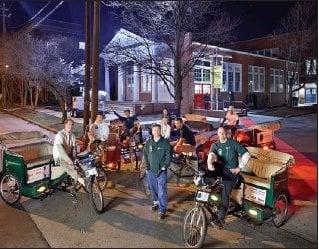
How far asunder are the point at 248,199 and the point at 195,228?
142 centimetres

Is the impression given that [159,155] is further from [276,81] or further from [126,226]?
[276,81]

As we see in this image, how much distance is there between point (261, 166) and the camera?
7332mm

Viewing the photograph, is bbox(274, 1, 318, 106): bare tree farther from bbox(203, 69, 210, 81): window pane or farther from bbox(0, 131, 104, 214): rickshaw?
bbox(0, 131, 104, 214): rickshaw

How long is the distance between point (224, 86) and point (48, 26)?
15.7 m

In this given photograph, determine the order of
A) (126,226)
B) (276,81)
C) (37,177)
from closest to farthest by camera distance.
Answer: (126,226) < (37,177) < (276,81)

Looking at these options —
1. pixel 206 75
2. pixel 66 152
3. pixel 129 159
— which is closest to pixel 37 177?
pixel 66 152

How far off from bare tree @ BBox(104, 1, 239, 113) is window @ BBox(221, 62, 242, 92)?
1320 centimetres

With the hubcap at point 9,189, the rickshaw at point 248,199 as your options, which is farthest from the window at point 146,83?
the rickshaw at point 248,199

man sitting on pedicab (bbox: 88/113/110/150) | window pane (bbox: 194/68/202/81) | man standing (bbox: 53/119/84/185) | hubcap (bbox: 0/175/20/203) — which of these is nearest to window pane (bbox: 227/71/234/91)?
window pane (bbox: 194/68/202/81)

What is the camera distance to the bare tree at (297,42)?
96.4 feet

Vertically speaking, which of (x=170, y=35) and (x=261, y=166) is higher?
(x=170, y=35)

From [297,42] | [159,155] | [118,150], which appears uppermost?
[297,42]

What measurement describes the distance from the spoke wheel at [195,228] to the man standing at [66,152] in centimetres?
260

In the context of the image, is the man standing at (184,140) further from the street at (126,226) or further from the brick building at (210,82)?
the brick building at (210,82)
